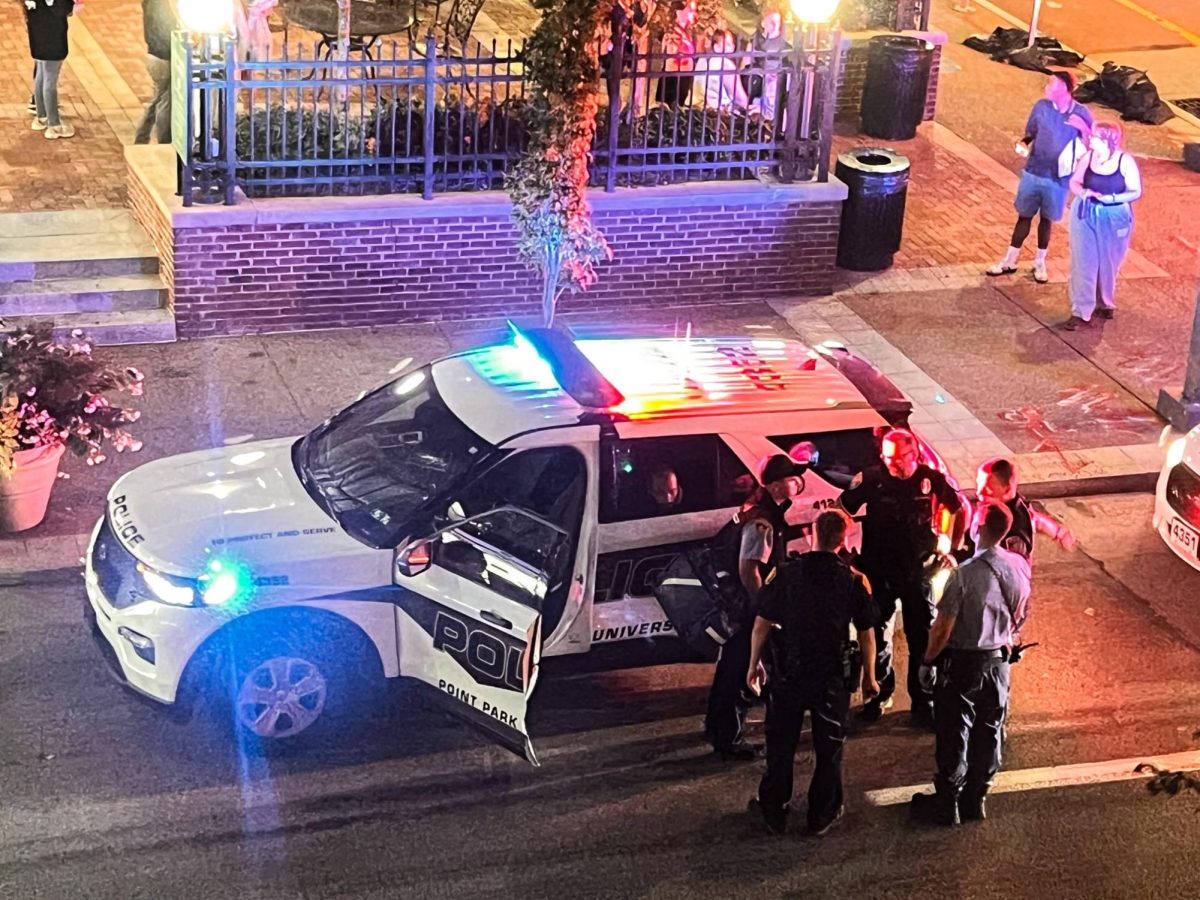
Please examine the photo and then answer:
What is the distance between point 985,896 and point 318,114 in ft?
25.4

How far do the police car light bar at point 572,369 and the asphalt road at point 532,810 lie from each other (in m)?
1.52

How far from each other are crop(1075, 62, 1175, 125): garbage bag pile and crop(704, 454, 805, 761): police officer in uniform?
12.6m

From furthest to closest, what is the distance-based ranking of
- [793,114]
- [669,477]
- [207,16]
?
[793,114]
[207,16]
[669,477]

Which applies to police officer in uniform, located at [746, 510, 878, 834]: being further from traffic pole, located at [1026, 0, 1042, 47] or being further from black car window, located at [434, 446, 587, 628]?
traffic pole, located at [1026, 0, 1042, 47]

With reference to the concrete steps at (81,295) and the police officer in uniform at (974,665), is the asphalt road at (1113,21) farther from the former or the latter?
the police officer in uniform at (974,665)

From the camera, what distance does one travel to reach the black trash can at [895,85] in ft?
59.5

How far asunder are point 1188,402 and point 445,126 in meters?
5.54

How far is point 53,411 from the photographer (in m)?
10.1

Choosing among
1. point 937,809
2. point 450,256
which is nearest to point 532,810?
point 937,809

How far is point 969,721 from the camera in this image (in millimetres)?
8172

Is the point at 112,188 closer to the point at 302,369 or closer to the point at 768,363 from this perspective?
the point at 302,369

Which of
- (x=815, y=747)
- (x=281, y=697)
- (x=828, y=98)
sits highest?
(x=828, y=98)

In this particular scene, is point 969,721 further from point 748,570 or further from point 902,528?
point 748,570

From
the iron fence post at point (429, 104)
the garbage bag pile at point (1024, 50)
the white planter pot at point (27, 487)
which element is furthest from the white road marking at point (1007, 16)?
the white planter pot at point (27, 487)
